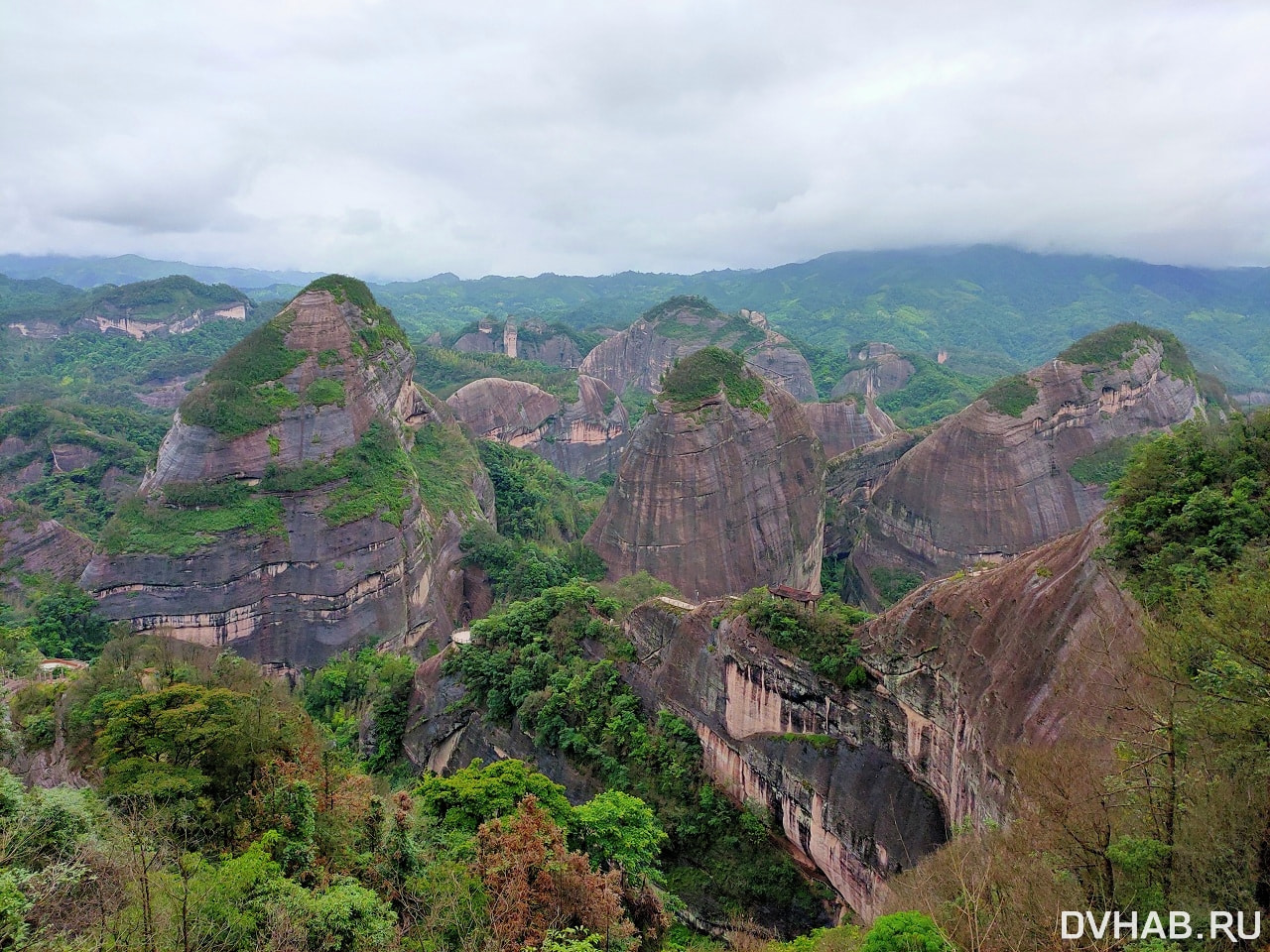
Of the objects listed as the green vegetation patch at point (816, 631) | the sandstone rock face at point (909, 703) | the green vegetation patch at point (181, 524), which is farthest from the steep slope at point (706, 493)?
the green vegetation patch at point (816, 631)

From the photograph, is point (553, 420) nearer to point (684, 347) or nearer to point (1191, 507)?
point (684, 347)

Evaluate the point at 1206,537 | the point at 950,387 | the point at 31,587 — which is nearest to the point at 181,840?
the point at 1206,537

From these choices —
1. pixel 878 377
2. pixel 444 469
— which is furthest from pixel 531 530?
pixel 878 377

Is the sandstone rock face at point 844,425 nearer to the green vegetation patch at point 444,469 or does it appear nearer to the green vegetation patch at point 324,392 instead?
the green vegetation patch at point 444,469

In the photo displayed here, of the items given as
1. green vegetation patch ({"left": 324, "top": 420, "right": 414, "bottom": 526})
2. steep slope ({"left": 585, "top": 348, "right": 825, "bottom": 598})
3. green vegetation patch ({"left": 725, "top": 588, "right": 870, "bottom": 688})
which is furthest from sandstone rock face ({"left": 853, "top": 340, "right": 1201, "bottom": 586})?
green vegetation patch ({"left": 324, "top": 420, "right": 414, "bottom": 526})

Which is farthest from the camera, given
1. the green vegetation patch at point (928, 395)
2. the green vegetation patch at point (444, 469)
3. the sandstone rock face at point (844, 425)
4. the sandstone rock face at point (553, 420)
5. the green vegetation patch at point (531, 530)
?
the green vegetation patch at point (928, 395)

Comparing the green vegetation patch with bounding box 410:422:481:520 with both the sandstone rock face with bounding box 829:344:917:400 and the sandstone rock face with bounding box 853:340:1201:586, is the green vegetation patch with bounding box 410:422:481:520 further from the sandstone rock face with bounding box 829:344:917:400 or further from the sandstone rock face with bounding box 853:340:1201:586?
the sandstone rock face with bounding box 829:344:917:400

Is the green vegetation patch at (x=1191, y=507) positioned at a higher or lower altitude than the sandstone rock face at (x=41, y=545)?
higher
